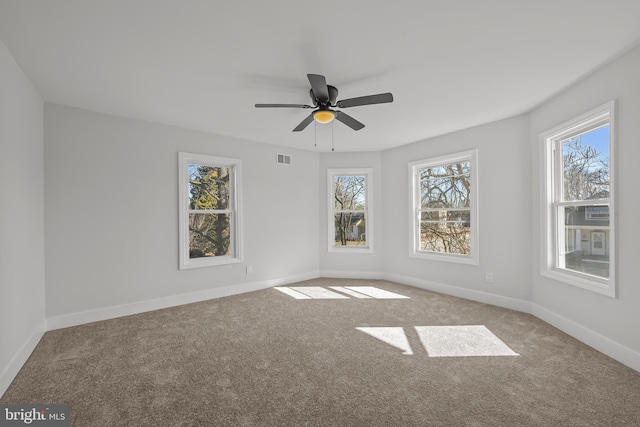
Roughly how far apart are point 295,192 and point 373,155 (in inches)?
64.1

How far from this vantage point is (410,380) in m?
2.20

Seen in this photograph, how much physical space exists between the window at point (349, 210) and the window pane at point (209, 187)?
195cm

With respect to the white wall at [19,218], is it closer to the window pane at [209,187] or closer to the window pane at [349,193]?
the window pane at [209,187]

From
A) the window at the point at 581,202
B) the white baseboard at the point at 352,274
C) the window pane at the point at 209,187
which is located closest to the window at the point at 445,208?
the white baseboard at the point at 352,274

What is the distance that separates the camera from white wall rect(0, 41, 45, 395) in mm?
2205

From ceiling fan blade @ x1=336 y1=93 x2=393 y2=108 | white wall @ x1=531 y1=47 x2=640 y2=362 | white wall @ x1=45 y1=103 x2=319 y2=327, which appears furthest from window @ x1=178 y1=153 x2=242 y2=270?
white wall @ x1=531 y1=47 x2=640 y2=362

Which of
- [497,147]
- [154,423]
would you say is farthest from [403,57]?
[154,423]

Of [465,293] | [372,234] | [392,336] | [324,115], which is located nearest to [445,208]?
[465,293]

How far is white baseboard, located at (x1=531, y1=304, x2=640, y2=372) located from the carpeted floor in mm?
66

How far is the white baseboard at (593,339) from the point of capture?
235cm

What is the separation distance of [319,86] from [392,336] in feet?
8.04

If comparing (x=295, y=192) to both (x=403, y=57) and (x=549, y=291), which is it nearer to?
(x=403, y=57)

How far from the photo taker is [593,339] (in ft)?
8.85

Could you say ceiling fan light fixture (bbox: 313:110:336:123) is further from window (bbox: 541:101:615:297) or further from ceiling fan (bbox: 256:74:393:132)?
window (bbox: 541:101:615:297)
